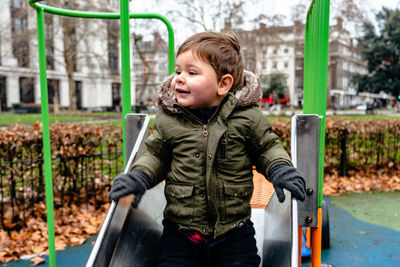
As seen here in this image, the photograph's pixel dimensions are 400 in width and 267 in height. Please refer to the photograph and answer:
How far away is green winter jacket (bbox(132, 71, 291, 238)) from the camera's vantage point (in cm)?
143

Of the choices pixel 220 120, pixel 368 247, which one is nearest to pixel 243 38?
pixel 368 247

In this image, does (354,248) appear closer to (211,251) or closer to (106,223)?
(211,251)

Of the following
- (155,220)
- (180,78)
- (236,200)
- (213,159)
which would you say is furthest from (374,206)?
(180,78)

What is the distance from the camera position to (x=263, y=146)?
1.47 meters

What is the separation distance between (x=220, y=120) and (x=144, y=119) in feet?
1.87

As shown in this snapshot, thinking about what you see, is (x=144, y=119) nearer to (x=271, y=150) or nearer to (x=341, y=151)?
(x=271, y=150)

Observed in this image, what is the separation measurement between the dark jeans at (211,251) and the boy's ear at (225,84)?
552 mm

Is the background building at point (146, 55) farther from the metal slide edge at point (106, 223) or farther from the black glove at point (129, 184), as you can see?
the black glove at point (129, 184)

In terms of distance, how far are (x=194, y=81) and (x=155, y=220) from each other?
77cm

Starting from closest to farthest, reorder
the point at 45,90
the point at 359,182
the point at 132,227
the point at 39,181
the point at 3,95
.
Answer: the point at 132,227, the point at 45,90, the point at 39,181, the point at 359,182, the point at 3,95

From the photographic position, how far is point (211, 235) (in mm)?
1445

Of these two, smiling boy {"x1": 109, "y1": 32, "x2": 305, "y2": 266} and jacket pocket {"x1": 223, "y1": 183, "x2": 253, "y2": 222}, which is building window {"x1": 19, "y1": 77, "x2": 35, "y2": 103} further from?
jacket pocket {"x1": 223, "y1": 183, "x2": 253, "y2": 222}

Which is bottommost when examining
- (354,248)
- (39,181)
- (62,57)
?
(354,248)

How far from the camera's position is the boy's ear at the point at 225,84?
1507mm
